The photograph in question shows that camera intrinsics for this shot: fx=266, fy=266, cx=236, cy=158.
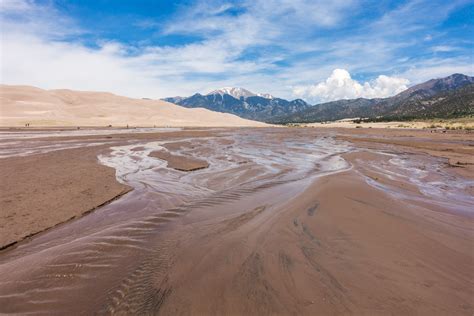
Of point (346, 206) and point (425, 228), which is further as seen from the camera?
point (346, 206)

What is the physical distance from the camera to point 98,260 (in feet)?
15.9

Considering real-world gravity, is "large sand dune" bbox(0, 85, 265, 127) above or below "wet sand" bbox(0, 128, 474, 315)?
above

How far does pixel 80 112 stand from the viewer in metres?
72.1

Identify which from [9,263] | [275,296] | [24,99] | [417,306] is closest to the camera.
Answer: [417,306]

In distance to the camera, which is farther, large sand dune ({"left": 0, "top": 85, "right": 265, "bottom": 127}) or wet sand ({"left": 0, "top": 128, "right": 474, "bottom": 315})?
large sand dune ({"left": 0, "top": 85, "right": 265, "bottom": 127})

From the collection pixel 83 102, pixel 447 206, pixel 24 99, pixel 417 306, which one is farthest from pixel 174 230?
pixel 83 102

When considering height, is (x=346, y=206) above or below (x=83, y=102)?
below

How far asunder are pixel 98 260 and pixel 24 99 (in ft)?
301

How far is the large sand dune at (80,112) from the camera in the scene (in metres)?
56.7

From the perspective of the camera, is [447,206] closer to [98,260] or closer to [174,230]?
[174,230]

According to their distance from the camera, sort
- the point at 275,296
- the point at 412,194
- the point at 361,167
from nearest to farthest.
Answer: the point at 275,296 < the point at 412,194 < the point at 361,167

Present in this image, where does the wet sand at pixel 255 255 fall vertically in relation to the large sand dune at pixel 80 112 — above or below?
below

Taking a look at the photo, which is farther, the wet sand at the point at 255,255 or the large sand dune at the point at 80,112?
the large sand dune at the point at 80,112

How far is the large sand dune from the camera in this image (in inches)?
2230
